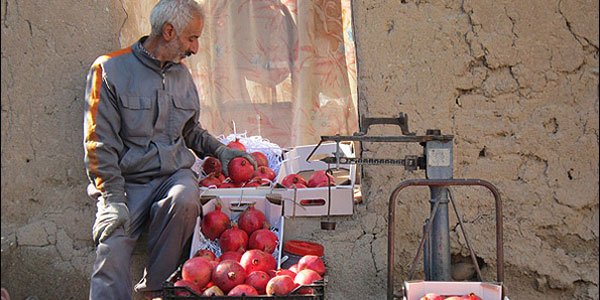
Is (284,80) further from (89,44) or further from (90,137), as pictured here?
(90,137)

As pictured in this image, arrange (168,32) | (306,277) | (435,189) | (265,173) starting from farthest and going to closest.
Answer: (265,173) < (168,32) < (306,277) < (435,189)

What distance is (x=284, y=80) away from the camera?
15.4 ft

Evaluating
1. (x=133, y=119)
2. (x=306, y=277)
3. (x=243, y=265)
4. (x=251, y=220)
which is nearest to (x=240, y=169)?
(x=251, y=220)

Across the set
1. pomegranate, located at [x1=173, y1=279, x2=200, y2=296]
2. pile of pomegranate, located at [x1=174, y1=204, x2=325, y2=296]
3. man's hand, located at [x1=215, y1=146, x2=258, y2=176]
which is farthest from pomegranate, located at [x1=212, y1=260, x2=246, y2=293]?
man's hand, located at [x1=215, y1=146, x2=258, y2=176]

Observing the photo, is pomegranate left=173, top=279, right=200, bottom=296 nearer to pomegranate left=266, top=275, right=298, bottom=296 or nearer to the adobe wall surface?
pomegranate left=266, top=275, right=298, bottom=296

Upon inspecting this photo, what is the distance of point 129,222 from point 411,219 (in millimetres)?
1609

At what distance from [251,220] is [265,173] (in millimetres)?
586

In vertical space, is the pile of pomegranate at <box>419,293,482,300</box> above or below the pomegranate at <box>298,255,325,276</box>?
below

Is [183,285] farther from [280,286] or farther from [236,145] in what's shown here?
[236,145]

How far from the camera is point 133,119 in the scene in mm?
3105

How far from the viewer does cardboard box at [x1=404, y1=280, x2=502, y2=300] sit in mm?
2377

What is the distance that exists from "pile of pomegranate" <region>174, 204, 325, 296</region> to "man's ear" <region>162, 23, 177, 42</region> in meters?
1.01

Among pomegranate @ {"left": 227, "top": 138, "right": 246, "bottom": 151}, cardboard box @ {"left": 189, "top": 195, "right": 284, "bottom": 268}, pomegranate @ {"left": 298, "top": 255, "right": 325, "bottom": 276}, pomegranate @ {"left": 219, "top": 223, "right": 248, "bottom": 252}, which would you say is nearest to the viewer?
pomegranate @ {"left": 298, "top": 255, "right": 325, "bottom": 276}

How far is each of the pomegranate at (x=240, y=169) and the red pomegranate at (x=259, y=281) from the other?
40.4 inches
